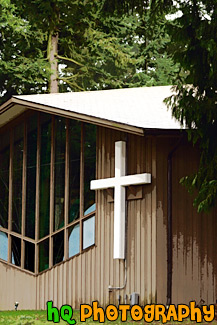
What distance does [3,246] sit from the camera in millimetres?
20953

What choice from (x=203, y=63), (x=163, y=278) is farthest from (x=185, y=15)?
(x=163, y=278)

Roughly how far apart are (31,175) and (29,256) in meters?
1.81

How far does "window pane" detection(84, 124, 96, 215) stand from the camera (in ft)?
59.4

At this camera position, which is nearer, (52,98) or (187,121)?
(187,121)

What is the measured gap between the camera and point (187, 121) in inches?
522

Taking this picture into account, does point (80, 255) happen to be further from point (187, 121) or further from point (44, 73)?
point (44, 73)

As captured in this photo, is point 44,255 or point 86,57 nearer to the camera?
point 44,255

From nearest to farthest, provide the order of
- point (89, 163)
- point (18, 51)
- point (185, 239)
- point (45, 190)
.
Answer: point (185, 239)
point (89, 163)
point (45, 190)
point (18, 51)

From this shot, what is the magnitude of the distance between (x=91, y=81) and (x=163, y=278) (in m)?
21.9

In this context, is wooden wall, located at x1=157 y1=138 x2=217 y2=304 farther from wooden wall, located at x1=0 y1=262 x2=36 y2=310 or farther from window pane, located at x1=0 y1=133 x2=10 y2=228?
window pane, located at x1=0 y1=133 x2=10 y2=228

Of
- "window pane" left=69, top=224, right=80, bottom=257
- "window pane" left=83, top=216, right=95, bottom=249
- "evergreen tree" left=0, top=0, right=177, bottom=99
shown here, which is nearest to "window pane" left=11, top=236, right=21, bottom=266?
"window pane" left=69, top=224, right=80, bottom=257

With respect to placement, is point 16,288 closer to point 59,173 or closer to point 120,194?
point 59,173

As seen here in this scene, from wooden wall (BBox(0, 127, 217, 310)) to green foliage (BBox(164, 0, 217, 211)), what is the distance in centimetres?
279

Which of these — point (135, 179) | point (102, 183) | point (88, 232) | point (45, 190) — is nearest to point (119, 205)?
point (135, 179)
